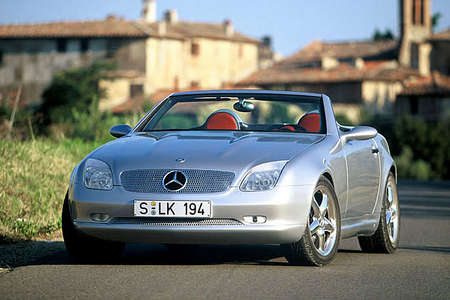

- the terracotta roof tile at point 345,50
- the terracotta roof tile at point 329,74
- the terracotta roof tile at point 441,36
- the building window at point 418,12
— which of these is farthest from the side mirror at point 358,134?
the building window at point 418,12

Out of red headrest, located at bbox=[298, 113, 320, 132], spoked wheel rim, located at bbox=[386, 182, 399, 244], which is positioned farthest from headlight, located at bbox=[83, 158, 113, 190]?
spoked wheel rim, located at bbox=[386, 182, 399, 244]

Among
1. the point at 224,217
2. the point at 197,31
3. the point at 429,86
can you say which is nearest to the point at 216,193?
the point at 224,217

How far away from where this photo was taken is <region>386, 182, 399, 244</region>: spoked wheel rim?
380 inches

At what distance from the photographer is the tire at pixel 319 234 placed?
298 inches

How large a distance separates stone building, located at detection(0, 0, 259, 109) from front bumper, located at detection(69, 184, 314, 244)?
223ft

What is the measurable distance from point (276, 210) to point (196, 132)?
156 cm

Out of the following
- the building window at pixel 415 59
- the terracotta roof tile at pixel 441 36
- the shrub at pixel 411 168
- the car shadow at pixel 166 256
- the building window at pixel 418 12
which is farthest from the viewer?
the building window at pixel 418 12

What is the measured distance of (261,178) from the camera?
7.35 m

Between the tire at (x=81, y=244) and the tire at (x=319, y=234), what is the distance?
143 cm

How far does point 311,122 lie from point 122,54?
71.7 metres

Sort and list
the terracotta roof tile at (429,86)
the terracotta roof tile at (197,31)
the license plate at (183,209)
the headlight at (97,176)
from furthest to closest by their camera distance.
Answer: the terracotta roof tile at (197,31), the terracotta roof tile at (429,86), the headlight at (97,176), the license plate at (183,209)

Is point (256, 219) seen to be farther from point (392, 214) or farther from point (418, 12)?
point (418, 12)

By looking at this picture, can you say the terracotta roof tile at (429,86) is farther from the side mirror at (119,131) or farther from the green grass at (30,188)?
the side mirror at (119,131)

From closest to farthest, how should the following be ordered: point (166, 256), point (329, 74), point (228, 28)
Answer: point (166, 256) → point (329, 74) → point (228, 28)
